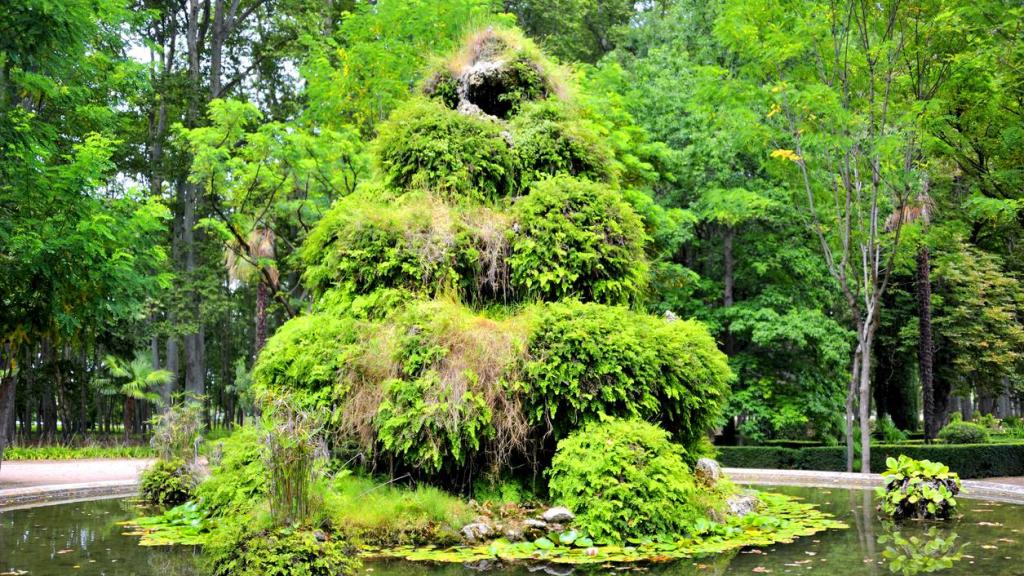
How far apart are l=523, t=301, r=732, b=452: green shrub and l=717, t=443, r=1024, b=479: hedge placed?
7.67 meters

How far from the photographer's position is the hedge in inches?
627

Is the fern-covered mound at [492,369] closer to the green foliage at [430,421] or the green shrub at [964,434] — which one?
the green foliage at [430,421]

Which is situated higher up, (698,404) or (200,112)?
(200,112)

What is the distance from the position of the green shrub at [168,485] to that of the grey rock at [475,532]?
5.28 meters

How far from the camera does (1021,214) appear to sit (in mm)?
14797

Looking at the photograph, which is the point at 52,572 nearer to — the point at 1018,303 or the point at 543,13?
the point at 543,13

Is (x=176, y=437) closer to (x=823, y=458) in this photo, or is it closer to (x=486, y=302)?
(x=486, y=302)

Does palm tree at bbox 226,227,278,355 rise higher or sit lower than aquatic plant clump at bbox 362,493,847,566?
higher

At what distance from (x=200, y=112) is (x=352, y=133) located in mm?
13801

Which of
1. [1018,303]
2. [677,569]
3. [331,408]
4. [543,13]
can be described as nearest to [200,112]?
[543,13]

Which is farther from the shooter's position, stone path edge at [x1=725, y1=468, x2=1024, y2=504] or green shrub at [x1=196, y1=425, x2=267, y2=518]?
stone path edge at [x1=725, y1=468, x2=1024, y2=504]

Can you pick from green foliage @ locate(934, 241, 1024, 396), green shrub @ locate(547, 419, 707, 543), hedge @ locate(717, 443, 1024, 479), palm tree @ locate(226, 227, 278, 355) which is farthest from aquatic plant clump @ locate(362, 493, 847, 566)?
green foliage @ locate(934, 241, 1024, 396)

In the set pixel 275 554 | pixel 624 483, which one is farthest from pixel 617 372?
pixel 275 554

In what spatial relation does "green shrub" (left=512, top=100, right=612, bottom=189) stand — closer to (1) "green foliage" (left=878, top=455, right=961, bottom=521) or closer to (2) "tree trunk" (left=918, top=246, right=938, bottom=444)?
(1) "green foliage" (left=878, top=455, right=961, bottom=521)
